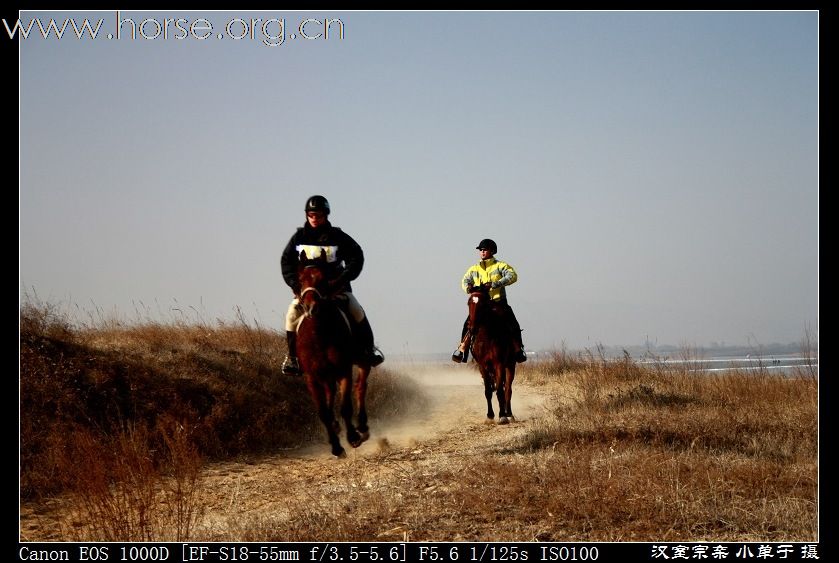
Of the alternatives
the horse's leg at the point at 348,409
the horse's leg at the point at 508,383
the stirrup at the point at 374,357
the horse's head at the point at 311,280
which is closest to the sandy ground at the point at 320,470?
the horse's leg at the point at 508,383

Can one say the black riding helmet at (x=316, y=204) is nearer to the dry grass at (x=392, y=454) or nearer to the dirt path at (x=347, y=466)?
the dry grass at (x=392, y=454)

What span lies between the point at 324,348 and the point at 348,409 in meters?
0.66

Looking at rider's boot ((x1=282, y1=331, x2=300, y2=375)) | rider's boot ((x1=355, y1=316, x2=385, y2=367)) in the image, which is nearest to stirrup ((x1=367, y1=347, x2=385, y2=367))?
rider's boot ((x1=355, y1=316, x2=385, y2=367))

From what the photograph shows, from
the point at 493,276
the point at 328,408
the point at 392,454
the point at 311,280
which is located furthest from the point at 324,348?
the point at 493,276

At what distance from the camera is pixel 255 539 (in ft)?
22.2

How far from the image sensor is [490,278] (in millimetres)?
12742

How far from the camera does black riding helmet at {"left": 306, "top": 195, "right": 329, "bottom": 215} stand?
7.19 meters

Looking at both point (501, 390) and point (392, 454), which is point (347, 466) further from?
point (501, 390)

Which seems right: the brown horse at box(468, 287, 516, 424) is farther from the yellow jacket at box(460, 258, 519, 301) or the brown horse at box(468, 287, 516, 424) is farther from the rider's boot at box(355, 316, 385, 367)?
the rider's boot at box(355, 316, 385, 367)

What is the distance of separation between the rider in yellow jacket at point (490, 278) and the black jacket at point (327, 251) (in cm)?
526

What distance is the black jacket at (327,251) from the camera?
23.8ft
